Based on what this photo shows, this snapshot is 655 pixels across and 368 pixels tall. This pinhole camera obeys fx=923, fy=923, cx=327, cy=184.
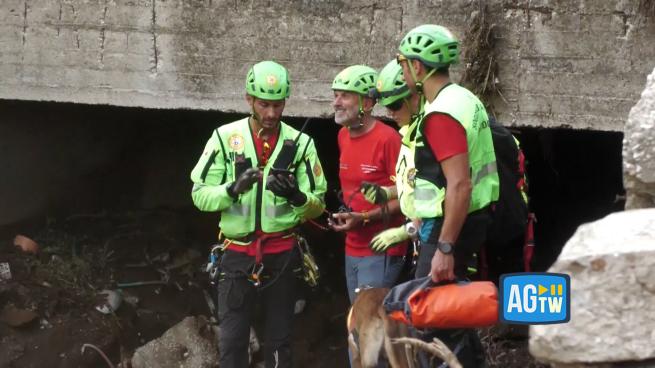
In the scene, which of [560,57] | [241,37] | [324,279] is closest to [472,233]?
[560,57]

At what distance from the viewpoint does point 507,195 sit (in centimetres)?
396

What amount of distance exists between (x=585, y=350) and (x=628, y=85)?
3.48 m

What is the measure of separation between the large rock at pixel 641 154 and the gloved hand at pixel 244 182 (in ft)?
7.33

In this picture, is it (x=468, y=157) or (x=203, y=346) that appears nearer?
(x=468, y=157)

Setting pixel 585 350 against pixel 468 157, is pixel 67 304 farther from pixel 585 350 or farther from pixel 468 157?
pixel 585 350

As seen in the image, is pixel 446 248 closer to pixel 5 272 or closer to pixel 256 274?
pixel 256 274

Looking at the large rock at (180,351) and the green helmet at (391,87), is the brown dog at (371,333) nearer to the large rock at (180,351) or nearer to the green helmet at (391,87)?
the green helmet at (391,87)

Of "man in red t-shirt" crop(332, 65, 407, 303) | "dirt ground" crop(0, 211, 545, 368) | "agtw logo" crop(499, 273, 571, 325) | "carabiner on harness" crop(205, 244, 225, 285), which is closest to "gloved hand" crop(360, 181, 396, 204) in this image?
"man in red t-shirt" crop(332, 65, 407, 303)

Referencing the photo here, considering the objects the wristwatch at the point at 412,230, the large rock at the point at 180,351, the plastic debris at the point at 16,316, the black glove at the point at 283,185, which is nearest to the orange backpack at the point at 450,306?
the wristwatch at the point at 412,230

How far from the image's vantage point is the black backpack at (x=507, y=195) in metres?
3.95

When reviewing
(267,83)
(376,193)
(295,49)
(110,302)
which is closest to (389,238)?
(376,193)

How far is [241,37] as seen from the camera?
6.12m

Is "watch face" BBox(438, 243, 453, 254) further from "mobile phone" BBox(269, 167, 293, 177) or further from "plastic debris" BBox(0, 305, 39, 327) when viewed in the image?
"plastic debris" BBox(0, 305, 39, 327)

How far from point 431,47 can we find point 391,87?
0.97 meters
